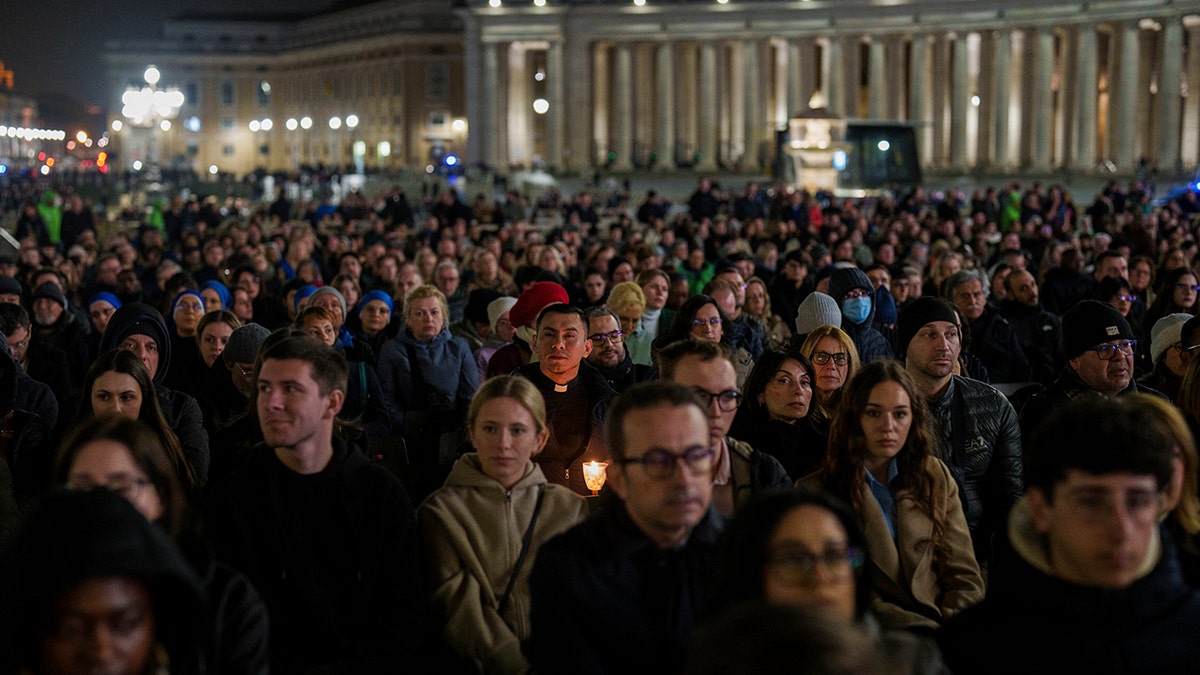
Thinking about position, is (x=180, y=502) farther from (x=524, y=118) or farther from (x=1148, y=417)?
(x=524, y=118)

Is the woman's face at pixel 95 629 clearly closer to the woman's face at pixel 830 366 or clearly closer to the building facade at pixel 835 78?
the woman's face at pixel 830 366

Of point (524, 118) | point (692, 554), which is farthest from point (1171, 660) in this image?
point (524, 118)

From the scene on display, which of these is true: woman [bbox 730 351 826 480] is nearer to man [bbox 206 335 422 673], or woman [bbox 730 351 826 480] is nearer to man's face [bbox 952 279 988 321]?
man [bbox 206 335 422 673]

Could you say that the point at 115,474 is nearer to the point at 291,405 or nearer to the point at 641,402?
the point at 291,405

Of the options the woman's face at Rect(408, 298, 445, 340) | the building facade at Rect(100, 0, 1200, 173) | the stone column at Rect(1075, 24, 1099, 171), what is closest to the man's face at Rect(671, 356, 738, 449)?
the woman's face at Rect(408, 298, 445, 340)

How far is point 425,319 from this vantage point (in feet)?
35.5

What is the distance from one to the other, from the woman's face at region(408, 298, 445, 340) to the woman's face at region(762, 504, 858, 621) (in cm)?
702


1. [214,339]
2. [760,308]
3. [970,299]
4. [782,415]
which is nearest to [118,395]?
[214,339]

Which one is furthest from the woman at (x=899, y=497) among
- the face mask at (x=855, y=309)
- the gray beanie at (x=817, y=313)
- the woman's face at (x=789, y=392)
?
the face mask at (x=855, y=309)

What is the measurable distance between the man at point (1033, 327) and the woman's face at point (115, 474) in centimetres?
921

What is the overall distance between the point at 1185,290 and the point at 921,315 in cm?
476

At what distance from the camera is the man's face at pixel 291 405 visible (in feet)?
18.2

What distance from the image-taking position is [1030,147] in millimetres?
65438

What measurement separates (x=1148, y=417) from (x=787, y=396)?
313cm
